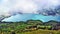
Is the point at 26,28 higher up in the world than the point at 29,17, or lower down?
lower down

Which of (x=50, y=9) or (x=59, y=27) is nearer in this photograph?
(x=59, y=27)

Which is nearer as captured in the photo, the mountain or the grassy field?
the grassy field

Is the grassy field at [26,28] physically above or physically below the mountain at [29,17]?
below

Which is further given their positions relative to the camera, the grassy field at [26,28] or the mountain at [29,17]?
the mountain at [29,17]

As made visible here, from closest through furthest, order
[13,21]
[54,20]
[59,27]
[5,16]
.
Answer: [59,27]
[54,20]
[13,21]
[5,16]

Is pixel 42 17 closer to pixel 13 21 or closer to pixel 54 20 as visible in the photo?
pixel 54 20

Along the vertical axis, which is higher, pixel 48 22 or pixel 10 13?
pixel 10 13

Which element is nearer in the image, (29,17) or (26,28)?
(26,28)

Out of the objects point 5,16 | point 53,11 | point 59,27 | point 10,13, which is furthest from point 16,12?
point 59,27

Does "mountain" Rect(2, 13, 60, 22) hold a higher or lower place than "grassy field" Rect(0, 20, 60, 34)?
higher

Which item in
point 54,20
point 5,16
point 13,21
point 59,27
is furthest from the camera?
point 5,16
